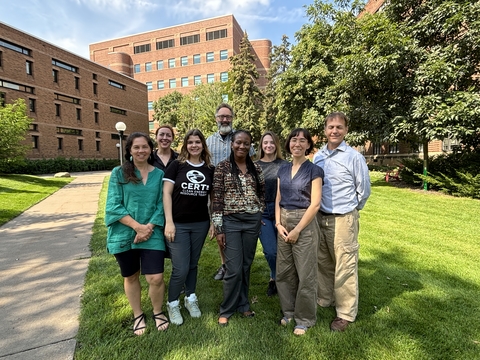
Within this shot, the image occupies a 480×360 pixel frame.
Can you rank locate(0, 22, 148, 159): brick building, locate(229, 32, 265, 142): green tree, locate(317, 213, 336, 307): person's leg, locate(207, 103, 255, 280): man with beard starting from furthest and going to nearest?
locate(229, 32, 265, 142): green tree → locate(0, 22, 148, 159): brick building → locate(207, 103, 255, 280): man with beard → locate(317, 213, 336, 307): person's leg

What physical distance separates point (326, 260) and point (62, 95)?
3807 cm

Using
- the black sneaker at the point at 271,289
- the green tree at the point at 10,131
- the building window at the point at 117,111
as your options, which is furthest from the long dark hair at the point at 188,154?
the building window at the point at 117,111

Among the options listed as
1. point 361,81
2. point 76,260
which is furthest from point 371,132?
point 76,260

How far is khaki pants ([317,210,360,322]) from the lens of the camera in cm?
266

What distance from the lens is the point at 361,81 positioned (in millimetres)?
11086

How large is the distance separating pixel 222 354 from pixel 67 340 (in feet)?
4.74

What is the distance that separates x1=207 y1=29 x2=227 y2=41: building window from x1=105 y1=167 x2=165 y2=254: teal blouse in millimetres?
50221

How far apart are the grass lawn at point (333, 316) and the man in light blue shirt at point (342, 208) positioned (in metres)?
0.32

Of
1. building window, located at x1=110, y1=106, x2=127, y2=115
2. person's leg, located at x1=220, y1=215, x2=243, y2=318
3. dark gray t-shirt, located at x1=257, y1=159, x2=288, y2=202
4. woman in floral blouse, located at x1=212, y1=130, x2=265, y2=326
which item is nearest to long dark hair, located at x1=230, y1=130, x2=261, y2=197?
woman in floral blouse, located at x1=212, y1=130, x2=265, y2=326

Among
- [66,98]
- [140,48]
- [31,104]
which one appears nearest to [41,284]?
[31,104]

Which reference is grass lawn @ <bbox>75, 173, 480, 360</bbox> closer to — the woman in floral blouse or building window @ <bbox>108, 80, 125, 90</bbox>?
the woman in floral blouse

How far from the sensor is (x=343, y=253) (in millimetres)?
2682

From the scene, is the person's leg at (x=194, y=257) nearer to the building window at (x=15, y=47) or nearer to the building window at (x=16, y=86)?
the building window at (x=16, y=86)

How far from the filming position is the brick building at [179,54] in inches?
1850
